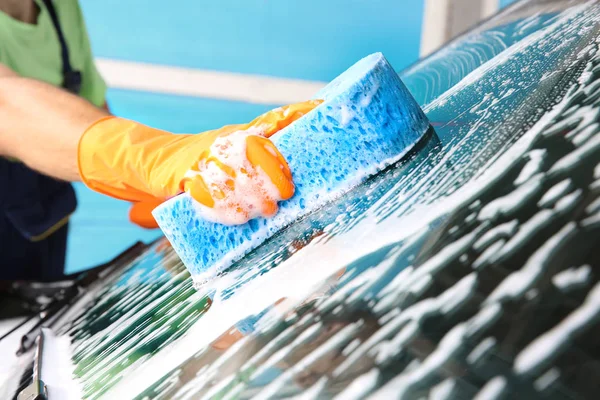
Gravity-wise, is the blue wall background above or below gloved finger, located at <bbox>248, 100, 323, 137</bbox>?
above

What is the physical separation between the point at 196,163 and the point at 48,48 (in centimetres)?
126

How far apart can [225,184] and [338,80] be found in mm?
274

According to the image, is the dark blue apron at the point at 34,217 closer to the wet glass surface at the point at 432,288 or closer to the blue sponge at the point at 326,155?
the wet glass surface at the point at 432,288

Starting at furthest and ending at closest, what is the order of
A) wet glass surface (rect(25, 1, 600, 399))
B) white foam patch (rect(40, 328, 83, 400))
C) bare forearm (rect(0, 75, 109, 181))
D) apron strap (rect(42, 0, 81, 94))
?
1. apron strap (rect(42, 0, 81, 94))
2. bare forearm (rect(0, 75, 109, 181))
3. white foam patch (rect(40, 328, 83, 400))
4. wet glass surface (rect(25, 1, 600, 399))

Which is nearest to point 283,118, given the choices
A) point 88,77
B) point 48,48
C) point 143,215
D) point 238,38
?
point 143,215

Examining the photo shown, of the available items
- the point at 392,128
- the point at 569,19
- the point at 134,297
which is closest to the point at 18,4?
the point at 134,297

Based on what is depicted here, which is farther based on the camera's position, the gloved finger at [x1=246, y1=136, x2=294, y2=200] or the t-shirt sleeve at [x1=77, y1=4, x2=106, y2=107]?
the t-shirt sleeve at [x1=77, y1=4, x2=106, y2=107]

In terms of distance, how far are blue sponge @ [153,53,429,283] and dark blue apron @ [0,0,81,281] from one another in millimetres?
903

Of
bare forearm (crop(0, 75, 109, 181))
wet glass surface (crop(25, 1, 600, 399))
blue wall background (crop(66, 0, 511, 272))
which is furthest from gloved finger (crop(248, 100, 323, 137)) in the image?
blue wall background (crop(66, 0, 511, 272))

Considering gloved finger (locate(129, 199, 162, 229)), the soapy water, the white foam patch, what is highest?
gloved finger (locate(129, 199, 162, 229))

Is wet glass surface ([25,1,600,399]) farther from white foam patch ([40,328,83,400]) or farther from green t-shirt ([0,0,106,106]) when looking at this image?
green t-shirt ([0,0,106,106])

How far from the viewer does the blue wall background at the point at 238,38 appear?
2600mm

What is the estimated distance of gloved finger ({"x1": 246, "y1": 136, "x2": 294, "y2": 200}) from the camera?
668 mm

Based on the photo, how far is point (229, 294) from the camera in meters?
0.64
